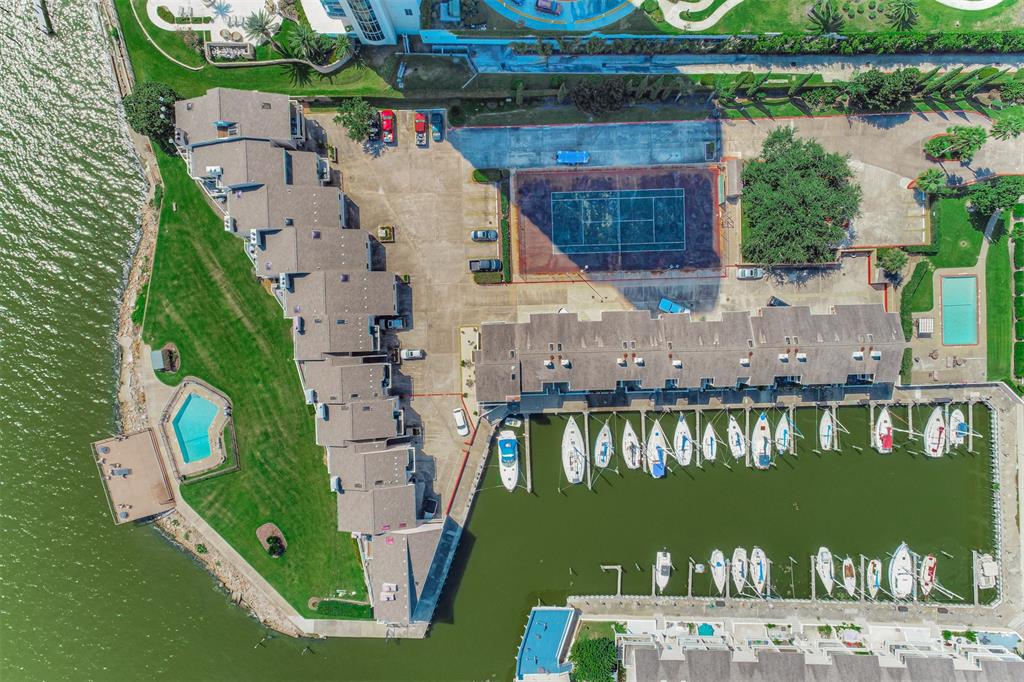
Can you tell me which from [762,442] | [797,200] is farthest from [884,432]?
[797,200]

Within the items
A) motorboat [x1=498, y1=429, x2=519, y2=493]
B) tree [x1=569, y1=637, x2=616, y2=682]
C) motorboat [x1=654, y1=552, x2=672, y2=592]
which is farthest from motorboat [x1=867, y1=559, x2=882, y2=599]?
motorboat [x1=498, y1=429, x2=519, y2=493]

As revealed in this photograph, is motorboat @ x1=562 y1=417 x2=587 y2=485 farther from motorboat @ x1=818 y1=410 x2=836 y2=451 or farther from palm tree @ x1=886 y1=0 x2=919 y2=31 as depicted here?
palm tree @ x1=886 y1=0 x2=919 y2=31

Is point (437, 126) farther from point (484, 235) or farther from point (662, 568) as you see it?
point (662, 568)

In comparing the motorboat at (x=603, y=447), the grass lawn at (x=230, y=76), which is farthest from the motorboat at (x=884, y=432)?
the grass lawn at (x=230, y=76)

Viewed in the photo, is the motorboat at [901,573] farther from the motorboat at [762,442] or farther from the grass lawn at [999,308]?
the grass lawn at [999,308]

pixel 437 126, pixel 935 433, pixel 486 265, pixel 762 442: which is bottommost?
pixel 762 442

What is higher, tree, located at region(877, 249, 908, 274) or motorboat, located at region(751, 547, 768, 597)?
tree, located at region(877, 249, 908, 274)

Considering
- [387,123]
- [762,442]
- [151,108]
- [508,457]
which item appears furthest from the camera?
[762,442]
